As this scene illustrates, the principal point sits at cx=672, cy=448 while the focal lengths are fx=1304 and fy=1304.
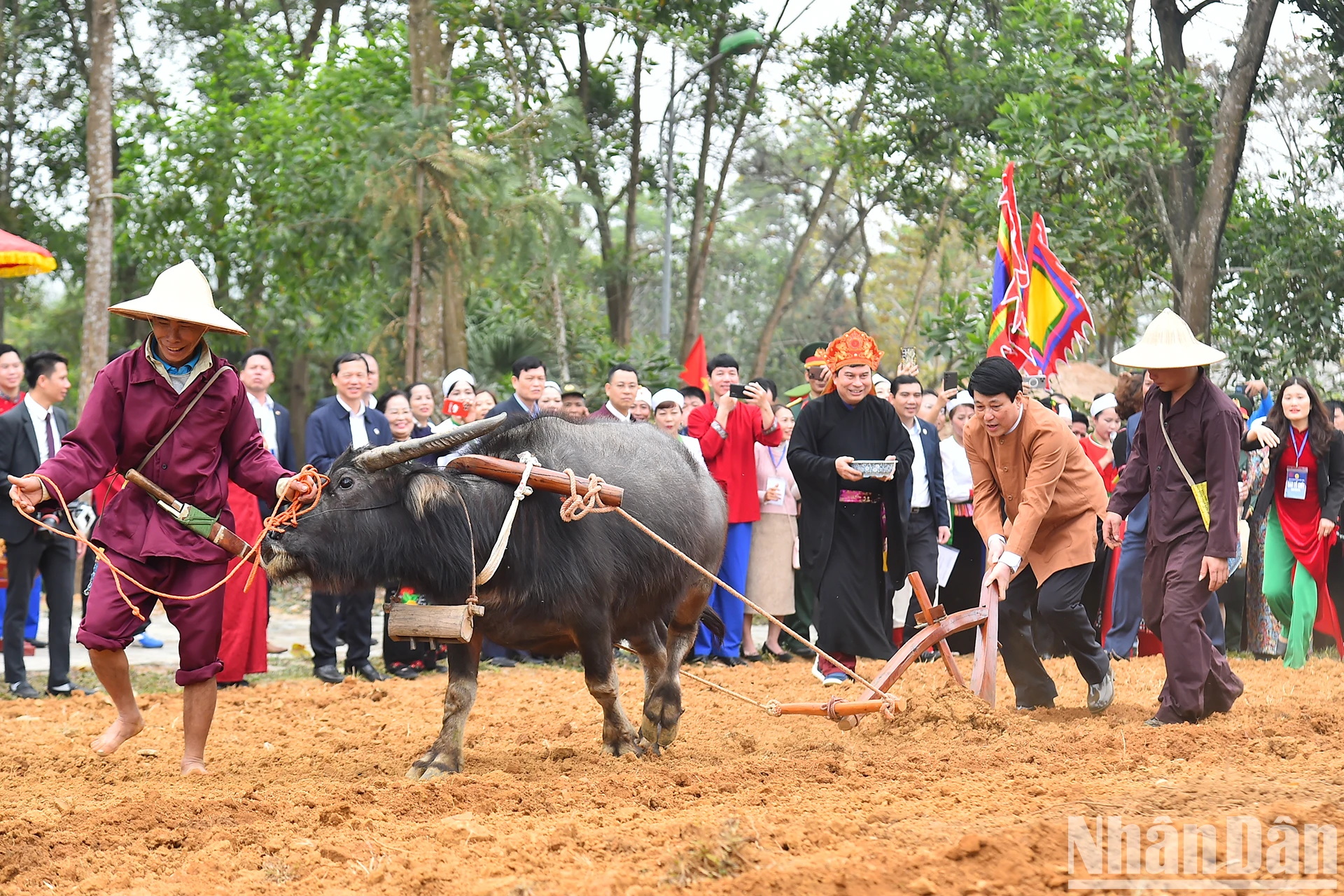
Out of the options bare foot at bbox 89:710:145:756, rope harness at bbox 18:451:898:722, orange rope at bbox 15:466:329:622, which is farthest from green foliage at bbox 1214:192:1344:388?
bare foot at bbox 89:710:145:756

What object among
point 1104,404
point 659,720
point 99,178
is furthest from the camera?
point 99,178

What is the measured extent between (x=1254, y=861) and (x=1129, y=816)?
0.58 m

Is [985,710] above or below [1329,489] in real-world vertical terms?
below

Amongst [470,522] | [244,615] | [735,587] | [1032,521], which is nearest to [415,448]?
[470,522]

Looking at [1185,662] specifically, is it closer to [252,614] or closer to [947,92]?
[252,614]

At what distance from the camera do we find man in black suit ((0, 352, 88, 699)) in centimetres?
793

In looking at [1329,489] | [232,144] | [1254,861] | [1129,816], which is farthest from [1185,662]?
[232,144]

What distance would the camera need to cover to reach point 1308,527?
384 inches

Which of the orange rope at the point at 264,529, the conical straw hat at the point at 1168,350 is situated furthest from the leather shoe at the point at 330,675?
the conical straw hat at the point at 1168,350

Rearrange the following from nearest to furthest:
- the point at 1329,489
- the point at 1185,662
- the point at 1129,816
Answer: the point at 1129,816 → the point at 1185,662 → the point at 1329,489

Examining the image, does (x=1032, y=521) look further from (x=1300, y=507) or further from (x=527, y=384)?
(x=1300, y=507)

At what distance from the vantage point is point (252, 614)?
27.0 ft

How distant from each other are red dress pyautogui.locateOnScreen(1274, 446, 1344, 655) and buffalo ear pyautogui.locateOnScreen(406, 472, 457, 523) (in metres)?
6.96

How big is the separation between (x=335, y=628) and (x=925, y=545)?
419 centimetres
